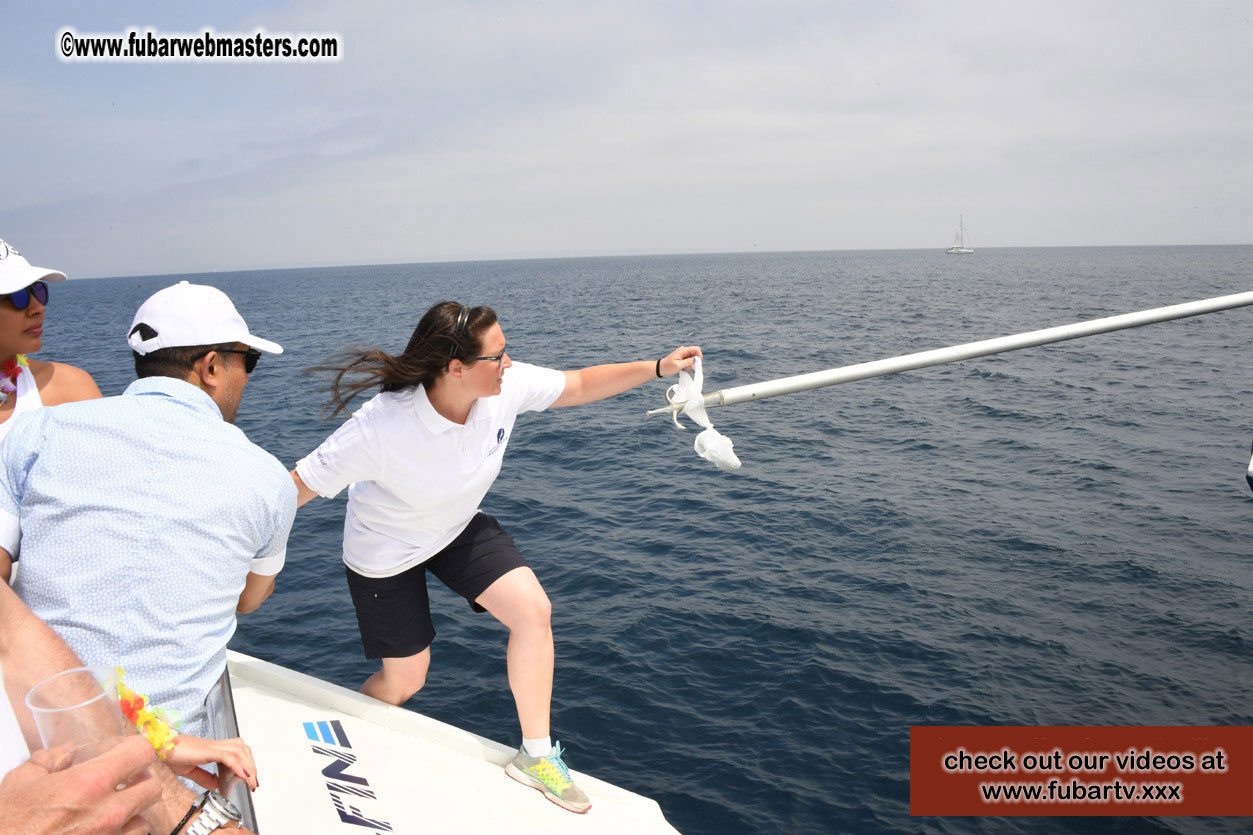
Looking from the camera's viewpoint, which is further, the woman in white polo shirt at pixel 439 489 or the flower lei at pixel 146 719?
the woman in white polo shirt at pixel 439 489

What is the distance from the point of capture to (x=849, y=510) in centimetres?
1117

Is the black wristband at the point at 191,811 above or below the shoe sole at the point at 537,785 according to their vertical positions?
above

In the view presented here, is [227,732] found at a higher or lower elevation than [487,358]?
lower

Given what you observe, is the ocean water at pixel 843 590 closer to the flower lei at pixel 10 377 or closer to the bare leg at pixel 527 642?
the bare leg at pixel 527 642

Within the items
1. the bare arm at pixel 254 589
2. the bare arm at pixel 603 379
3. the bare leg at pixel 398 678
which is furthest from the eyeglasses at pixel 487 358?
the bare leg at pixel 398 678

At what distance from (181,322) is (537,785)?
7.91 ft

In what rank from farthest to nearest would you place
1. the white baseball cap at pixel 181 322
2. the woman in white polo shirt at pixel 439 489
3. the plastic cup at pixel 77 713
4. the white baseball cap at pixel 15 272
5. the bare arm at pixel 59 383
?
the woman in white polo shirt at pixel 439 489 < the bare arm at pixel 59 383 < the white baseball cap at pixel 15 272 < the white baseball cap at pixel 181 322 < the plastic cup at pixel 77 713

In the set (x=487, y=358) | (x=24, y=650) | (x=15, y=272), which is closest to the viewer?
(x=24, y=650)

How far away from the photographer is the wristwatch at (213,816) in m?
1.69

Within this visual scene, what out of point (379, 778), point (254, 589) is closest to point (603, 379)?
point (254, 589)

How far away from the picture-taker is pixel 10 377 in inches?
113

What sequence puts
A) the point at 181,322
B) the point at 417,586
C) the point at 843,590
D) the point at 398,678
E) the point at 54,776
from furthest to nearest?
the point at 843,590 < the point at 398,678 < the point at 417,586 < the point at 181,322 < the point at 54,776

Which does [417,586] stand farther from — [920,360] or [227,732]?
[920,360]

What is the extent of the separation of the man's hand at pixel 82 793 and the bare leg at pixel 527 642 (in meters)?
1.87
